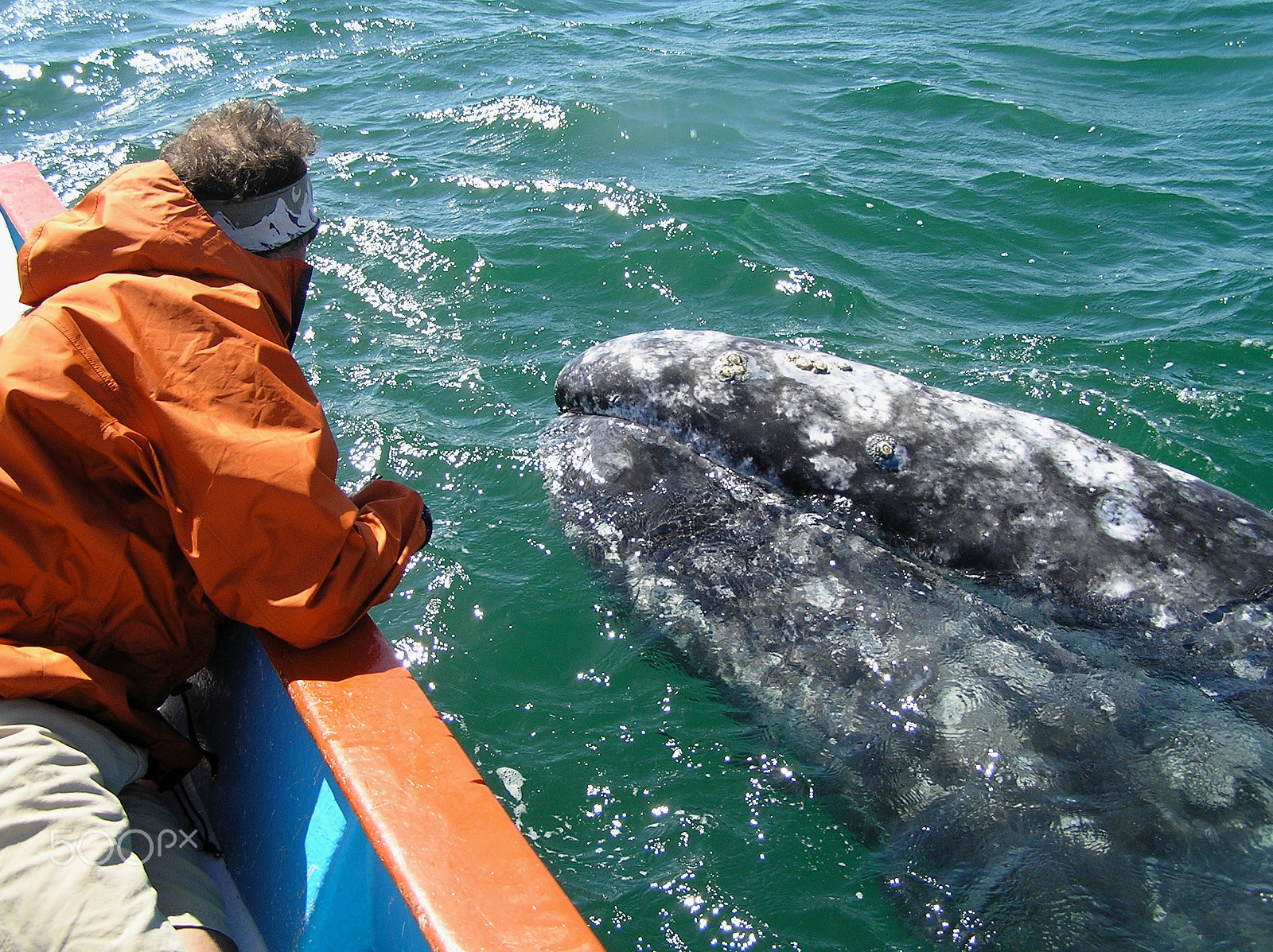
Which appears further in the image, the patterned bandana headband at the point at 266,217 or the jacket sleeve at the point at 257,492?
the patterned bandana headband at the point at 266,217

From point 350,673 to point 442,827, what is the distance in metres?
0.76

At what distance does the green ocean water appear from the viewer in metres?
4.65

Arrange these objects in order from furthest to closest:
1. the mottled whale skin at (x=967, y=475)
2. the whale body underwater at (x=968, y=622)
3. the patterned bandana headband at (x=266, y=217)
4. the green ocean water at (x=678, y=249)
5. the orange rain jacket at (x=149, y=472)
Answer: the green ocean water at (x=678, y=249) → the mottled whale skin at (x=967, y=475) → the whale body underwater at (x=968, y=622) → the patterned bandana headband at (x=266, y=217) → the orange rain jacket at (x=149, y=472)

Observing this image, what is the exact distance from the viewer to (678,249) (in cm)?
942

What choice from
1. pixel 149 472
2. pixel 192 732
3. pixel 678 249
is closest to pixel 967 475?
pixel 149 472

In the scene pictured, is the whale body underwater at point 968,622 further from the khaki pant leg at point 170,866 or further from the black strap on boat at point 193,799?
the khaki pant leg at point 170,866

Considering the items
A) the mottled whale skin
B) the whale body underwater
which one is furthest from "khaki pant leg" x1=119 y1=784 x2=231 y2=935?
the mottled whale skin

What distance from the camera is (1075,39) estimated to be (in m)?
14.4

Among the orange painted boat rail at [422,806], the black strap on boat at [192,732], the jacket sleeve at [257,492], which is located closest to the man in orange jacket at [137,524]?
the jacket sleeve at [257,492]

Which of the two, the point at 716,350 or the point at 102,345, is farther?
the point at 716,350

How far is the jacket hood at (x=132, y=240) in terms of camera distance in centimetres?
315

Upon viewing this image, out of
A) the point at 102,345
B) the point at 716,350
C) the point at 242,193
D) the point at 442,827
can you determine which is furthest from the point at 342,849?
the point at 716,350

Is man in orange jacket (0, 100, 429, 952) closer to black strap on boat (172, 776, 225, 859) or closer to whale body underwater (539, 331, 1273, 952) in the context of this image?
black strap on boat (172, 776, 225, 859)

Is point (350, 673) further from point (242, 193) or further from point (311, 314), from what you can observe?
point (311, 314)
